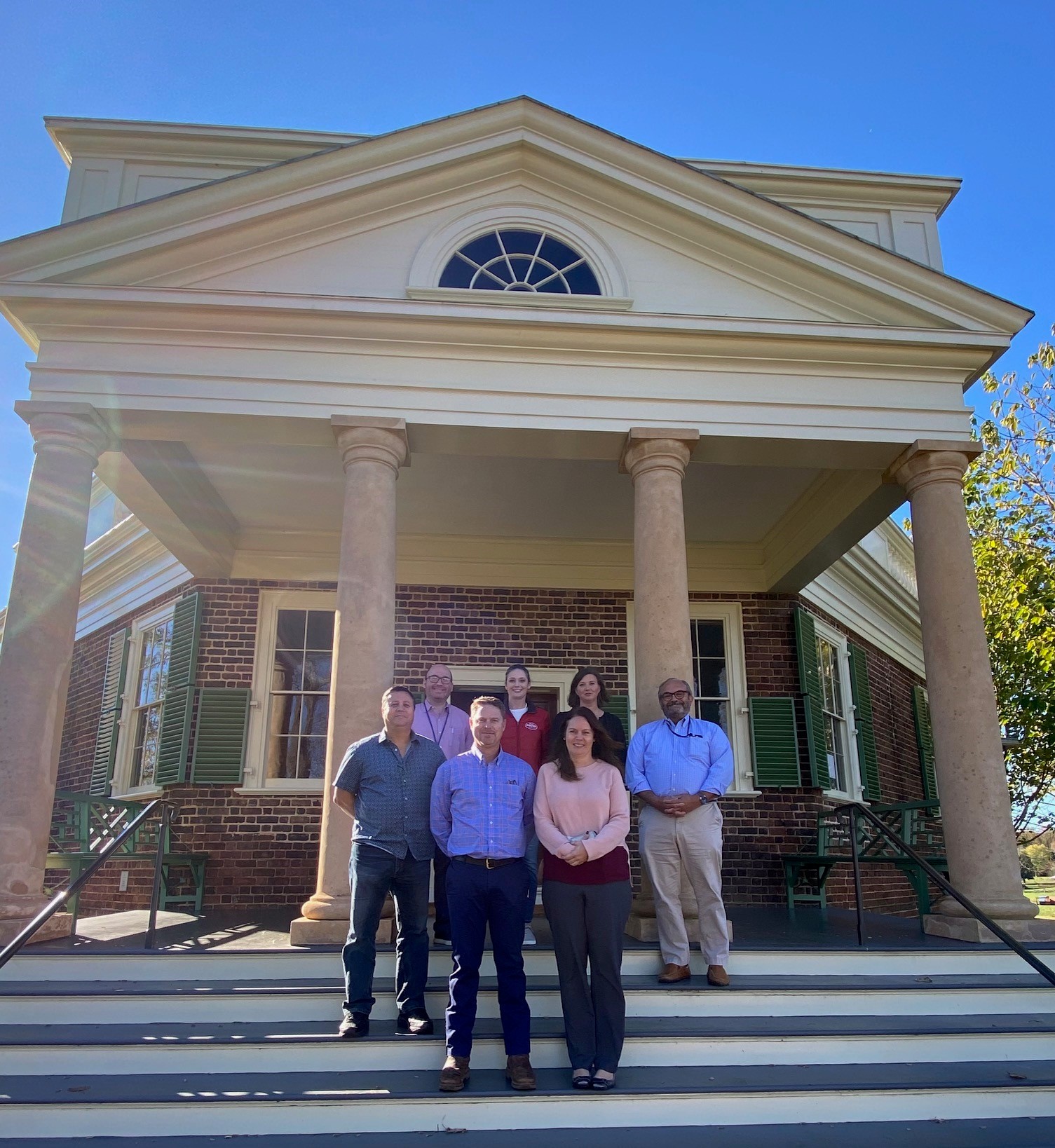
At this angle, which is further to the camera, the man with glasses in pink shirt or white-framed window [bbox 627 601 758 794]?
white-framed window [bbox 627 601 758 794]

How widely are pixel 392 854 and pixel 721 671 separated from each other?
21.4 ft

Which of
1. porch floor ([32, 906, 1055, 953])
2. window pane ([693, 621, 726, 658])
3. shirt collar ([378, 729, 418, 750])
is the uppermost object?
window pane ([693, 621, 726, 658])

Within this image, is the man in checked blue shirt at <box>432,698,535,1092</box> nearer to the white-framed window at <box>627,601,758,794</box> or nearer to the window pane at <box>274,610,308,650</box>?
the white-framed window at <box>627,601,758,794</box>

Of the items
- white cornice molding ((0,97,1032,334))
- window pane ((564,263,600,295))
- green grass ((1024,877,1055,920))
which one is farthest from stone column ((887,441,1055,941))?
green grass ((1024,877,1055,920))

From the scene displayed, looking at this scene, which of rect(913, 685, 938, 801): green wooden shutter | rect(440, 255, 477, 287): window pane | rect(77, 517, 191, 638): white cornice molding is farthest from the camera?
rect(913, 685, 938, 801): green wooden shutter

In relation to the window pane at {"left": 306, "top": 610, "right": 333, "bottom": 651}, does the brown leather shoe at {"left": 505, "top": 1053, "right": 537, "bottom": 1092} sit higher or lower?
lower

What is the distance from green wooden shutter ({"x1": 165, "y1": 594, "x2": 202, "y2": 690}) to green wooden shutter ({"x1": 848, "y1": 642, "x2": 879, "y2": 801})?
25.7ft

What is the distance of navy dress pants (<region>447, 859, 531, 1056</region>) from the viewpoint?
13.5 ft

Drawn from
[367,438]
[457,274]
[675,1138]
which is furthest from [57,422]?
[675,1138]

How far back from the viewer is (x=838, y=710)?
11836 millimetres

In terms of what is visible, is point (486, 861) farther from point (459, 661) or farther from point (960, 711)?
point (459, 661)

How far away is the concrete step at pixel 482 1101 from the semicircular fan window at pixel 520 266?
18.2ft

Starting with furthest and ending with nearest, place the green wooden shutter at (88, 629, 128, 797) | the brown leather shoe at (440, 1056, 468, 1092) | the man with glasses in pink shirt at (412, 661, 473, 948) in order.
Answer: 1. the green wooden shutter at (88, 629, 128, 797)
2. the man with glasses in pink shirt at (412, 661, 473, 948)
3. the brown leather shoe at (440, 1056, 468, 1092)

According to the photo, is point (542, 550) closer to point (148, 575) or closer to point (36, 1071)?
point (148, 575)
